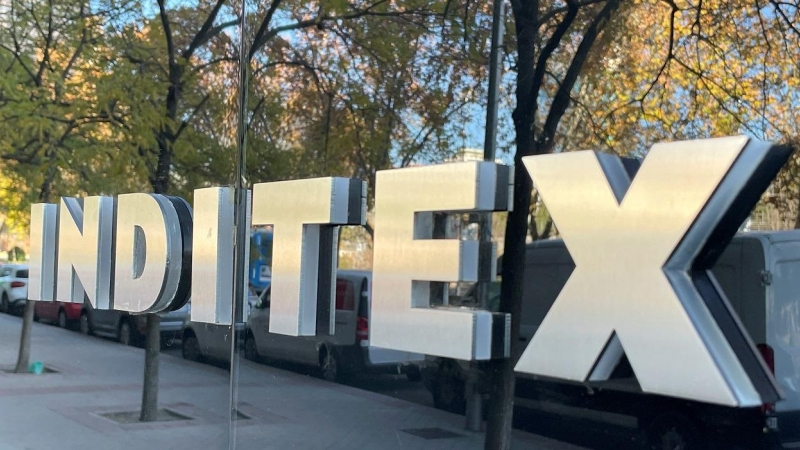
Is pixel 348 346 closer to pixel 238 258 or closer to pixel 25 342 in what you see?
pixel 238 258

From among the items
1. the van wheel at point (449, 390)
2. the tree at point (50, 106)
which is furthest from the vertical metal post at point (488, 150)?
the tree at point (50, 106)

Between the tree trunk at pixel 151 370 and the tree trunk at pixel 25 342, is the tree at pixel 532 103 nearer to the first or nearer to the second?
the tree trunk at pixel 151 370

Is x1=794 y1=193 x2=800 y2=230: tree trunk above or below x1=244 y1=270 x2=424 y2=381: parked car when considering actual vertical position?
above

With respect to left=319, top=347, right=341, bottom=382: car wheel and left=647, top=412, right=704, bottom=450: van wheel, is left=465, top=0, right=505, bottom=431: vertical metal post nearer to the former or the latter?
left=647, top=412, right=704, bottom=450: van wheel

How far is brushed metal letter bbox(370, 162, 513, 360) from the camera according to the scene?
1.71 metres

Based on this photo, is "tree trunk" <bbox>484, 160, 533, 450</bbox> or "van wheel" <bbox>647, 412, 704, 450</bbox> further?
"tree trunk" <bbox>484, 160, 533, 450</bbox>

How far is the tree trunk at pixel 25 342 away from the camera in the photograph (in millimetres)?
3303

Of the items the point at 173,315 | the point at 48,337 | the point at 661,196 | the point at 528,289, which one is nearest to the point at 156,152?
the point at 173,315

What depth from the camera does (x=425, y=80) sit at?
6.32 feet

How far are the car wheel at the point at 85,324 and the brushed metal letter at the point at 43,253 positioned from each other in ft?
0.54

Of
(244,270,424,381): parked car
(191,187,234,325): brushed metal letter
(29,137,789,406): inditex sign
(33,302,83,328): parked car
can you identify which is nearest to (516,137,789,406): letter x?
(29,137,789,406): inditex sign

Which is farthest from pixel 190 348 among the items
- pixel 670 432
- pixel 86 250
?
pixel 670 432

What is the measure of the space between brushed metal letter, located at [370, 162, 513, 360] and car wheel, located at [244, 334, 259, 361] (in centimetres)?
59

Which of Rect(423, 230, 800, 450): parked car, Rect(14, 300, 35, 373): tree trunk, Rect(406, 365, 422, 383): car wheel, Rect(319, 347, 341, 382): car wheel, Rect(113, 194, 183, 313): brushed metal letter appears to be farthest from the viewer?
Rect(14, 300, 35, 373): tree trunk
